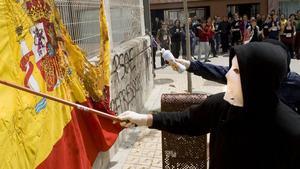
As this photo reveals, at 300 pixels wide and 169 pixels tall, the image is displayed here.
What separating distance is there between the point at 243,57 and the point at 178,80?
31.4 ft

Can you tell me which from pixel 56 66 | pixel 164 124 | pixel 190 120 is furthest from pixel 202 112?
pixel 56 66

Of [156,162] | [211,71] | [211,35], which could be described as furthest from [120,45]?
[211,35]

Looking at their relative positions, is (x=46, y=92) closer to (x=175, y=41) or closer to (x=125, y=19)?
(x=125, y=19)

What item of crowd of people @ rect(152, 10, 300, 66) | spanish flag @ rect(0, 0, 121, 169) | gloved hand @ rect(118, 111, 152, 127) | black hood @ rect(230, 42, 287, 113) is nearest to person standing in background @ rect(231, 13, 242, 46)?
crowd of people @ rect(152, 10, 300, 66)

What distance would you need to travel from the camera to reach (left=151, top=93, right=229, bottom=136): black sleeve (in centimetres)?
237

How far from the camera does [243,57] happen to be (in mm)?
1982

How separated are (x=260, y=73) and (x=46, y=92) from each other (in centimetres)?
197

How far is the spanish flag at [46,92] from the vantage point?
9.02ft

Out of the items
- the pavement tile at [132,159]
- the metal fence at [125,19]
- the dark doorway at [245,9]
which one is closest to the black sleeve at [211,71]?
the pavement tile at [132,159]

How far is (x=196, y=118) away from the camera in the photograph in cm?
246

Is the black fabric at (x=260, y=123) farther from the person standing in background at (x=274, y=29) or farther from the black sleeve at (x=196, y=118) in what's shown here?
the person standing in background at (x=274, y=29)

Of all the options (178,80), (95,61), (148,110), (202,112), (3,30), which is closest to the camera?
(202,112)

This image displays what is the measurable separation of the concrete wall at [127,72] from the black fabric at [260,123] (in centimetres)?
291

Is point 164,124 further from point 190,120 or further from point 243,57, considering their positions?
point 243,57
